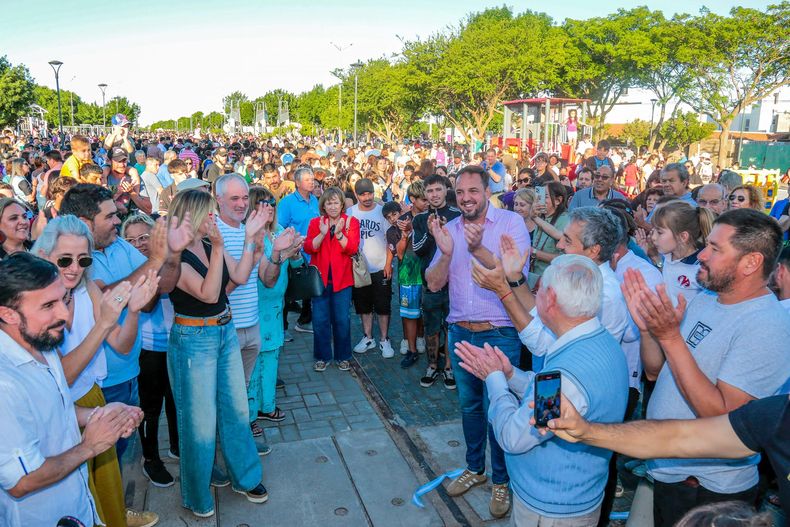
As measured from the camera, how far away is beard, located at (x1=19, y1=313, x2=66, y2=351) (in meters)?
2.32

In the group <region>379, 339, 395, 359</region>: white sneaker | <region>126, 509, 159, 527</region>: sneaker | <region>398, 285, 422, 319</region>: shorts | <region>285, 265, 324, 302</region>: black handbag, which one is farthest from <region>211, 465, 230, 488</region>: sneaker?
<region>398, 285, 422, 319</region>: shorts

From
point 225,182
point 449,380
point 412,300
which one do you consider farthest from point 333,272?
point 225,182

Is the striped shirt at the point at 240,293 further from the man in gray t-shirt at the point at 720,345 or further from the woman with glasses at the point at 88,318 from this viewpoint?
the man in gray t-shirt at the point at 720,345

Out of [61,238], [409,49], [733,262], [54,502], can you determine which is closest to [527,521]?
[733,262]

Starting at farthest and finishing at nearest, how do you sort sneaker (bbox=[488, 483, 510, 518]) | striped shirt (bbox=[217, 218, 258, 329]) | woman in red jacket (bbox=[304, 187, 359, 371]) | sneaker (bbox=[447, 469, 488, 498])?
woman in red jacket (bbox=[304, 187, 359, 371])
striped shirt (bbox=[217, 218, 258, 329])
sneaker (bbox=[447, 469, 488, 498])
sneaker (bbox=[488, 483, 510, 518])

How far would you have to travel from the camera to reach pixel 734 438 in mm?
2055

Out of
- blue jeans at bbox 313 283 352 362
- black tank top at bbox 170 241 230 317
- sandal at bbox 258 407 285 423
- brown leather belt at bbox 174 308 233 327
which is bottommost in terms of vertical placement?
sandal at bbox 258 407 285 423

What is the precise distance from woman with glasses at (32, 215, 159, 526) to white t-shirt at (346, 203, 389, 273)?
383 centimetres

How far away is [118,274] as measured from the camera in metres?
3.76

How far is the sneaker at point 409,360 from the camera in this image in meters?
6.60

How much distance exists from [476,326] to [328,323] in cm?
279

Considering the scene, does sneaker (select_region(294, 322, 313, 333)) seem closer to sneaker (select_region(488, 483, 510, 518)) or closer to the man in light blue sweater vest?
sneaker (select_region(488, 483, 510, 518))

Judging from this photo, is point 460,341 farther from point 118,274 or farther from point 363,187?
point 363,187

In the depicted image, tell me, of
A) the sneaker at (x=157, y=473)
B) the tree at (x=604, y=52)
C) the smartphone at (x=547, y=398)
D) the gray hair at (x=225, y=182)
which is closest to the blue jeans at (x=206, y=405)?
the sneaker at (x=157, y=473)
